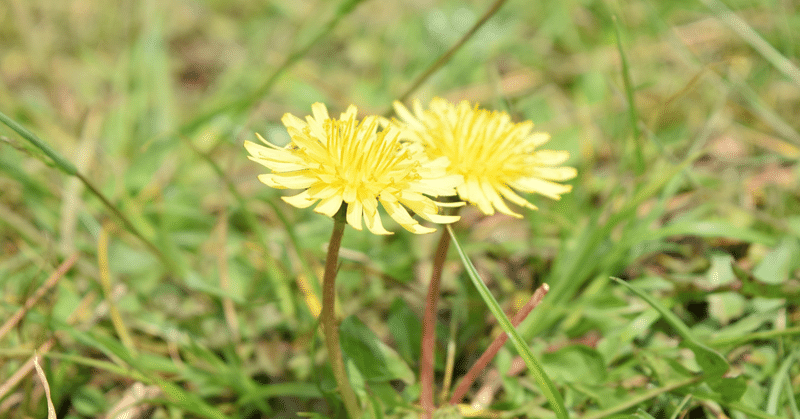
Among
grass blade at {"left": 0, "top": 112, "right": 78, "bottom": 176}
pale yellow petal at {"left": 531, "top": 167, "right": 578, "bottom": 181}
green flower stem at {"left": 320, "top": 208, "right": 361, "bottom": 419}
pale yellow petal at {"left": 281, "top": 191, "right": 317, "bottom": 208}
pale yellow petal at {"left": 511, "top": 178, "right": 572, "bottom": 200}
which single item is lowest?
green flower stem at {"left": 320, "top": 208, "right": 361, "bottom": 419}

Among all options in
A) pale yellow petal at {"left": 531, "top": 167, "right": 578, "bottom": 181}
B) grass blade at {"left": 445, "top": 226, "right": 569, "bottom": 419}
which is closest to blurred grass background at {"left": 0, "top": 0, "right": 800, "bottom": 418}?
grass blade at {"left": 445, "top": 226, "right": 569, "bottom": 419}

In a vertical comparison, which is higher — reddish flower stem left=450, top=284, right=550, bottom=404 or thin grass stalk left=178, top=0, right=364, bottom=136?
thin grass stalk left=178, top=0, right=364, bottom=136

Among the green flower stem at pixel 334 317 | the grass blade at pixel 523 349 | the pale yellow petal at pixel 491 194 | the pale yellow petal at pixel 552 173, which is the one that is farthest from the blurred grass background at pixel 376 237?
the pale yellow petal at pixel 491 194

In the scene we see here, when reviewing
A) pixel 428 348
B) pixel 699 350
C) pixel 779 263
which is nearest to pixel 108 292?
pixel 428 348

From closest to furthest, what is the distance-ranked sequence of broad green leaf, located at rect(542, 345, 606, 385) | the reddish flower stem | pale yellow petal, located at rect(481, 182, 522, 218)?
the reddish flower stem < pale yellow petal, located at rect(481, 182, 522, 218) < broad green leaf, located at rect(542, 345, 606, 385)

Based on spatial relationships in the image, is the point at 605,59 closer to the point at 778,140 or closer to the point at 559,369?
the point at 778,140

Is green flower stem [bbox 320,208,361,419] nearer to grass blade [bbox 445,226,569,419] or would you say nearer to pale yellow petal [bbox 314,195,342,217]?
pale yellow petal [bbox 314,195,342,217]

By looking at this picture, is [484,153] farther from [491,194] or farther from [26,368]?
[26,368]
